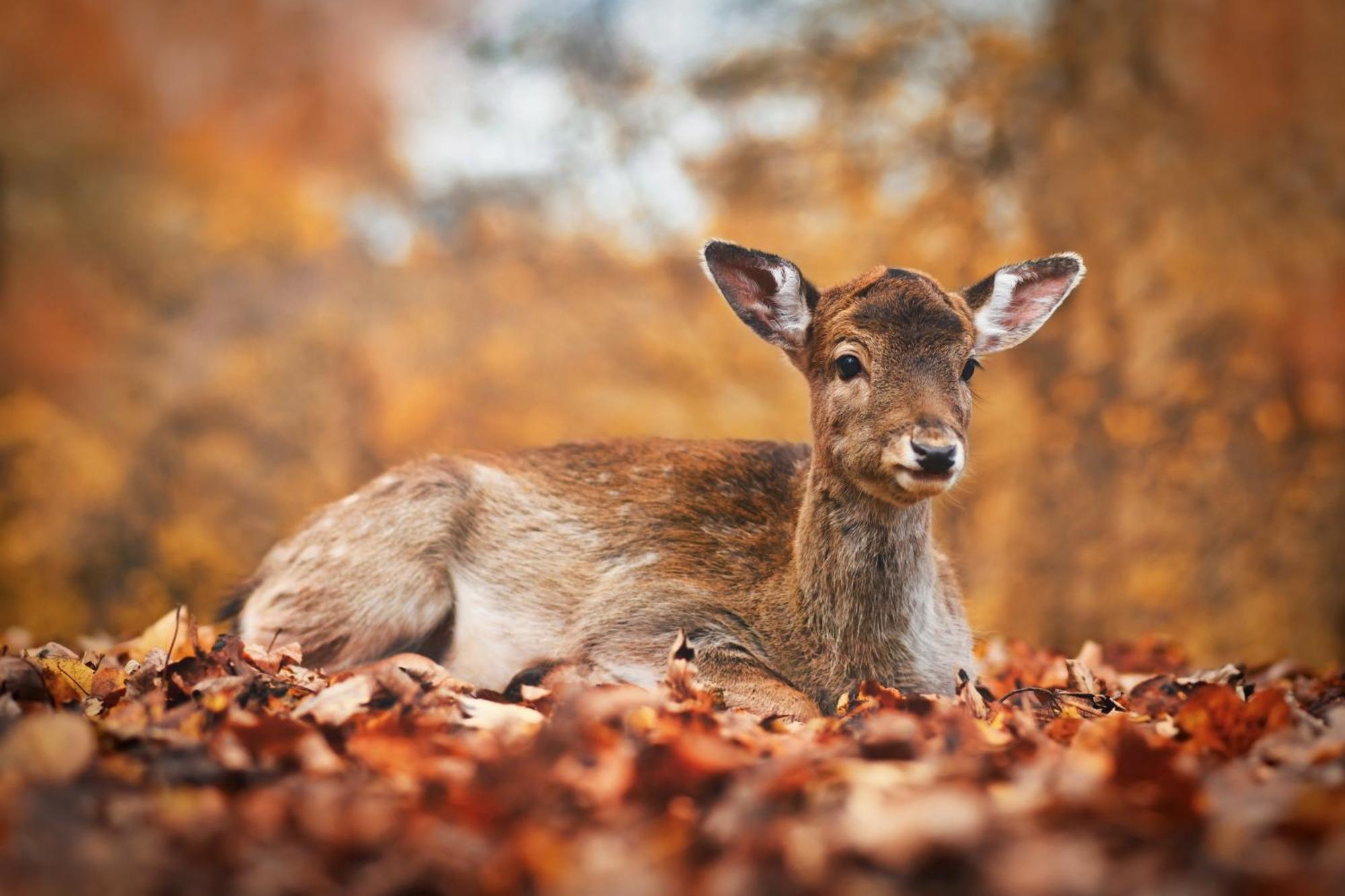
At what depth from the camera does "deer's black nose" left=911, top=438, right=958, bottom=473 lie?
3781mm

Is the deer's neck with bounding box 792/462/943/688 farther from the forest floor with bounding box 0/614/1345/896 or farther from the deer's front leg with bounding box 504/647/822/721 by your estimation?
the forest floor with bounding box 0/614/1345/896

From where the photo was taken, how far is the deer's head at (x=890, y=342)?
392 centimetres

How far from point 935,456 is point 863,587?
725mm

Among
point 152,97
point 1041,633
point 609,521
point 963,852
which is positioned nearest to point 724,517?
point 609,521

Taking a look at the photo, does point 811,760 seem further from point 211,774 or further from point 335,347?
point 335,347

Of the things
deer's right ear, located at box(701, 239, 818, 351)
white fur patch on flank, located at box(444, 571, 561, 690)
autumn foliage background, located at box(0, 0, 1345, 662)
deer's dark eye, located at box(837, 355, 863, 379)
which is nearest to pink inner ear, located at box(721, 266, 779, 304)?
deer's right ear, located at box(701, 239, 818, 351)

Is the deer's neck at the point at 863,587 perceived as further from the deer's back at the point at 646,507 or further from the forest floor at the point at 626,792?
the forest floor at the point at 626,792

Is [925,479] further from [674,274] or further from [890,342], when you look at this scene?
[674,274]

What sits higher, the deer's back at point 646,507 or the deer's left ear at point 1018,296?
the deer's left ear at point 1018,296

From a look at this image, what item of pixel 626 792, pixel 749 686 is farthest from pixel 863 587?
pixel 626 792

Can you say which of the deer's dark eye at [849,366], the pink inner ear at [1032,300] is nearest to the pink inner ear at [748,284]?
the deer's dark eye at [849,366]

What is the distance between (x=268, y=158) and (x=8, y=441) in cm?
351

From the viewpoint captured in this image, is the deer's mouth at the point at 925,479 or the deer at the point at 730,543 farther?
the deer at the point at 730,543

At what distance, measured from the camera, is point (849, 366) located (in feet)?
13.8
